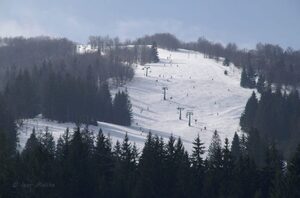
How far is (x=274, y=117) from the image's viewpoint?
109 m

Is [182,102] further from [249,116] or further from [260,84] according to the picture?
[249,116]

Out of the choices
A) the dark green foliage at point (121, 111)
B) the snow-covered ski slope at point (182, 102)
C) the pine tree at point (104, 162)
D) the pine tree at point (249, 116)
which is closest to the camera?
the pine tree at point (104, 162)

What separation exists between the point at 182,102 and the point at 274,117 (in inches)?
1344

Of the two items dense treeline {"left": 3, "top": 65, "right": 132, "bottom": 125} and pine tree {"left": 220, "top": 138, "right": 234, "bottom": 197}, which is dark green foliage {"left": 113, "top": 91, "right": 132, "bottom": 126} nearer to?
dense treeline {"left": 3, "top": 65, "right": 132, "bottom": 125}

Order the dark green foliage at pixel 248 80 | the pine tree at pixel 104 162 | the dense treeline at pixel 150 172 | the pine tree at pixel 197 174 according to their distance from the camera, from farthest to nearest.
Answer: the dark green foliage at pixel 248 80 → the pine tree at pixel 104 162 → the pine tree at pixel 197 174 → the dense treeline at pixel 150 172

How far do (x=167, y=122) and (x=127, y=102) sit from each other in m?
9.11

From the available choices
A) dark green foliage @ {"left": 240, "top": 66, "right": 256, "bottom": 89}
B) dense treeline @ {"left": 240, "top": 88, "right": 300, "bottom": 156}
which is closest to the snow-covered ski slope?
dark green foliage @ {"left": 240, "top": 66, "right": 256, "bottom": 89}

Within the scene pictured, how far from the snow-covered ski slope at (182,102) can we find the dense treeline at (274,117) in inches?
150

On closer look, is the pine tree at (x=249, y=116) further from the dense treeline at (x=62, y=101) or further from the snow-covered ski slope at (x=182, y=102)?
the dense treeline at (x=62, y=101)

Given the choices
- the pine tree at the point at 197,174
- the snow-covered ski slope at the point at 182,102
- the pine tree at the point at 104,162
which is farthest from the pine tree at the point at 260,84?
the pine tree at the point at 104,162

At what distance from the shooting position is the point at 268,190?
47.8 metres

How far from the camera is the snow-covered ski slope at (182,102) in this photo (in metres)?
99.1

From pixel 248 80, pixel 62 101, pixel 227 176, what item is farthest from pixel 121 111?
pixel 227 176

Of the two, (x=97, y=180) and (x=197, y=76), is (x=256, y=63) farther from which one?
(x=97, y=180)
